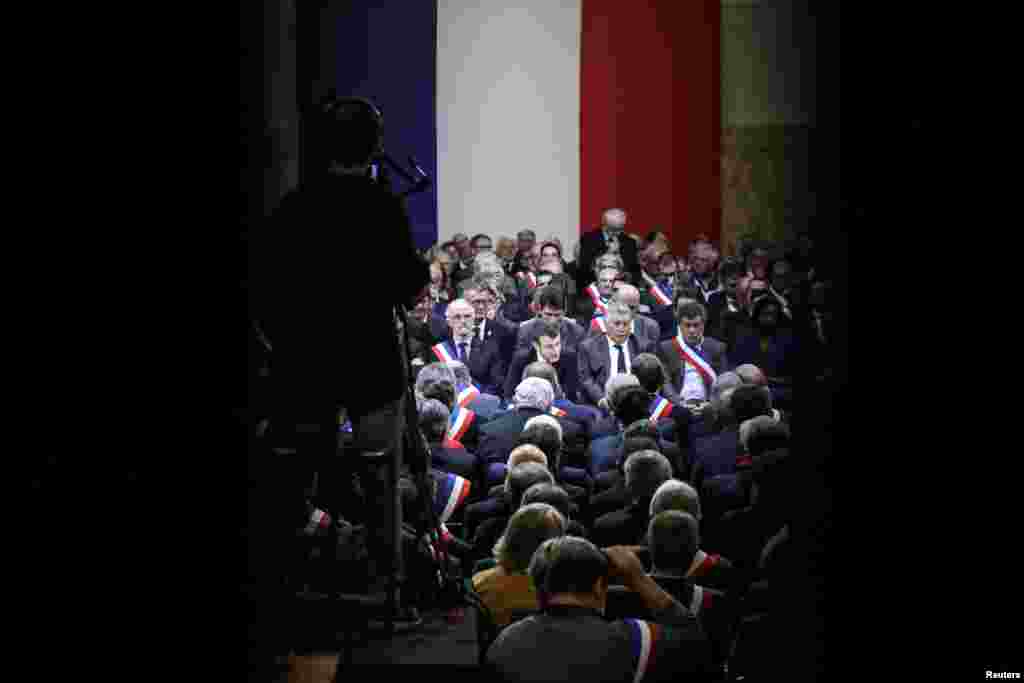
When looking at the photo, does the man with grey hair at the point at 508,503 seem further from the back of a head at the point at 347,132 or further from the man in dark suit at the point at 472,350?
the man in dark suit at the point at 472,350

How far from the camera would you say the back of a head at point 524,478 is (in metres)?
5.95

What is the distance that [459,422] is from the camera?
298 inches

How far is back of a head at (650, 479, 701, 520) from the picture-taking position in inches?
214

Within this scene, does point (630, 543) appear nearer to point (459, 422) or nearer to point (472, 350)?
point (459, 422)

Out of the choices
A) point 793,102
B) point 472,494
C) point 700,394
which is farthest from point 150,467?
point 793,102

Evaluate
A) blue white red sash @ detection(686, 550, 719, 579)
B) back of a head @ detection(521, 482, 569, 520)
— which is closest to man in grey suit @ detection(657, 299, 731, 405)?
back of a head @ detection(521, 482, 569, 520)

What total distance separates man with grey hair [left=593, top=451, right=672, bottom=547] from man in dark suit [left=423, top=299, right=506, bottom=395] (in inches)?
165

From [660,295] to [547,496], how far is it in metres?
7.57

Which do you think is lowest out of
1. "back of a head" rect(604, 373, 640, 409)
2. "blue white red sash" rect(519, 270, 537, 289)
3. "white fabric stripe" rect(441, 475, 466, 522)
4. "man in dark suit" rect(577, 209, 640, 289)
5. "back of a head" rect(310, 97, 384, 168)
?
"white fabric stripe" rect(441, 475, 466, 522)

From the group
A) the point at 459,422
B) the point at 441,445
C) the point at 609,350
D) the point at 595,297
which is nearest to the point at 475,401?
the point at 459,422

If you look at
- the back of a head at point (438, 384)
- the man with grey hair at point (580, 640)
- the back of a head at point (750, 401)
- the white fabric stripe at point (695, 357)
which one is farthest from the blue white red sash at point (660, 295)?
Result: the man with grey hair at point (580, 640)

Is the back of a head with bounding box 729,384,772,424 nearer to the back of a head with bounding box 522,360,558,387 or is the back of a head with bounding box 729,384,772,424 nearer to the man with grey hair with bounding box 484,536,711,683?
the back of a head with bounding box 522,360,558,387

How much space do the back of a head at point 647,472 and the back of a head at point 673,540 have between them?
3.00 ft

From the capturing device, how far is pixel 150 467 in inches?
152
